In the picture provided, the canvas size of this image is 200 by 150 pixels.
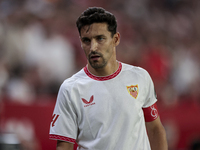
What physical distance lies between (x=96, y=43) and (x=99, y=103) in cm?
44

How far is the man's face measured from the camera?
285cm

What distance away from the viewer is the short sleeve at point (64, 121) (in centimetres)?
282

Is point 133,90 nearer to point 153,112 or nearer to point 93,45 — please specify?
point 153,112

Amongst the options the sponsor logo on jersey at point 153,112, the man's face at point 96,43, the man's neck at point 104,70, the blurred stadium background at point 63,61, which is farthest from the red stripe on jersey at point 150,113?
the blurred stadium background at point 63,61

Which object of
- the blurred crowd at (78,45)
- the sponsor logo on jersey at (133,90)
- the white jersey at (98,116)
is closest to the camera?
the white jersey at (98,116)

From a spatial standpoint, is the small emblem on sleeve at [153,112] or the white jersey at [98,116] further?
the small emblem on sleeve at [153,112]

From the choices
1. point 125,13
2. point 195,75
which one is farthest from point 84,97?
point 125,13

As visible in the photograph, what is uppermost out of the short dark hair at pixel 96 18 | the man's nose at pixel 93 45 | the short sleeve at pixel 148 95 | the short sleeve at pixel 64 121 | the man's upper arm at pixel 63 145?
the short dark hair at pixel 96 18

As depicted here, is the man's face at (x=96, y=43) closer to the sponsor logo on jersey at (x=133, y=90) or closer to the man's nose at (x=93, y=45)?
the man's nose at (x=93, y=45)

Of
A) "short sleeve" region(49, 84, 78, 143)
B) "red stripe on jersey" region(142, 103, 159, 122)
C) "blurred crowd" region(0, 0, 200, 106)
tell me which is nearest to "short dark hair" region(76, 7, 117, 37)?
"short sleeve" region(49, 84, 78, 143)

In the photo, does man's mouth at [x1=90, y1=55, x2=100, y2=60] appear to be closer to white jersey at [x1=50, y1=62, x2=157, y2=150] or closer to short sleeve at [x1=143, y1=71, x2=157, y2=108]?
white jersey at [x1=50, y1=62, x2=157, y2=150]

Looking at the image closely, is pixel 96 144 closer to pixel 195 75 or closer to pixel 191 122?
pixel 191 122

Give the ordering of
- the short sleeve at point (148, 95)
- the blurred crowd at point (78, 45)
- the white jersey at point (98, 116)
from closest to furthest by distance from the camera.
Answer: the white jersey at point (98, 116) < the short sleeve at point (148, 95) < the blurred crowd at point (78, 45)

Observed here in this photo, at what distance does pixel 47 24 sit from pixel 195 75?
3453 mm
